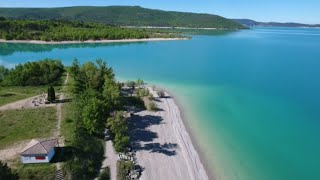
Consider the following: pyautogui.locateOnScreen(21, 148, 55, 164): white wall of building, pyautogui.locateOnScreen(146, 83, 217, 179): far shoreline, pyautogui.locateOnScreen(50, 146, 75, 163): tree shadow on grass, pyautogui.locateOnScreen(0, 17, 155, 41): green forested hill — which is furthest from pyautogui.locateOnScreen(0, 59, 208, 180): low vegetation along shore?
pyautogui.locateOnScreen(0, 17, 155, 41): green forested hill

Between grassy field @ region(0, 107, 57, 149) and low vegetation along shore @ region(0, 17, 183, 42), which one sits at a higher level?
low vegetation along shore @ region(0, 17, 183, 42)

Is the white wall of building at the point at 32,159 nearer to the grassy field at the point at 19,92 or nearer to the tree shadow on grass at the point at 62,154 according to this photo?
the tree shadow on grass at the point at 62,154

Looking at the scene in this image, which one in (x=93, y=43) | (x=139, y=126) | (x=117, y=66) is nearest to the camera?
(x=139, y=126)

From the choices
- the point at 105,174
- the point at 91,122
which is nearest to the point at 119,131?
the point at 91,122

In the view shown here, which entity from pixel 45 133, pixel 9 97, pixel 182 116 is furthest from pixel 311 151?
pixel 9 97

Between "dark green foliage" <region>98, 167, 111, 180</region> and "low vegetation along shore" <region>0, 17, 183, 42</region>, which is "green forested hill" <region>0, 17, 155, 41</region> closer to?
"low vegetation along shore" <region>0, 17, 183, 42</region>

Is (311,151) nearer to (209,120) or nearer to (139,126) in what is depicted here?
(209,120)
